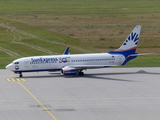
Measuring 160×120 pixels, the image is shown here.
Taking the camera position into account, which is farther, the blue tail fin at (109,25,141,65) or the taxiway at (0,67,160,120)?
the blue tail fin at (109,25,141,65)

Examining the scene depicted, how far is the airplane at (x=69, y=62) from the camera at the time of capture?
68.9 meters

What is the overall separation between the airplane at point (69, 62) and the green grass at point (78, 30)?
13.4 meters

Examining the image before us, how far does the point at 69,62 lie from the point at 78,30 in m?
68.3

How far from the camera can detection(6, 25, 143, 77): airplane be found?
226 ft

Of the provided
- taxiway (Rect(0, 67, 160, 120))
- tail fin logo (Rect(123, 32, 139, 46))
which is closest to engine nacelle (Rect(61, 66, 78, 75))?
taxiway (Rect(0, 67, 160, 120))

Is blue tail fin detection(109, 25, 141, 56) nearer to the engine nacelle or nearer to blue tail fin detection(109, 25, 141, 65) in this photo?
blue tail fin detection(109, 25, 141, 65)

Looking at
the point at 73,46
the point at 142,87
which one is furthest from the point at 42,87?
the point at 73,46

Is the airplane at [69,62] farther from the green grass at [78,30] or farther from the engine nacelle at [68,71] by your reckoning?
the green grass at [78,30]

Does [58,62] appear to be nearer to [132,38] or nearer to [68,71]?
[68,71]

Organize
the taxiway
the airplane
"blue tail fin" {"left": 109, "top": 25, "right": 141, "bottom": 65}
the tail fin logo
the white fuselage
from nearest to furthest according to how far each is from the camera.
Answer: the taxiway
the white fuselage
the airplane
"blue tail fin" {"left": 109, "top": 25, "right": 141, "bottom": 65}
the tail fin logo

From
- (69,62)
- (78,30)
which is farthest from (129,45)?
(78,30)

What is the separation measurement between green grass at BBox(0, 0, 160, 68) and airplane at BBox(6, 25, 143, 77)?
1340 cm

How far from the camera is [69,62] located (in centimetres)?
7112

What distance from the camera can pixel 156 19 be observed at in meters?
160
